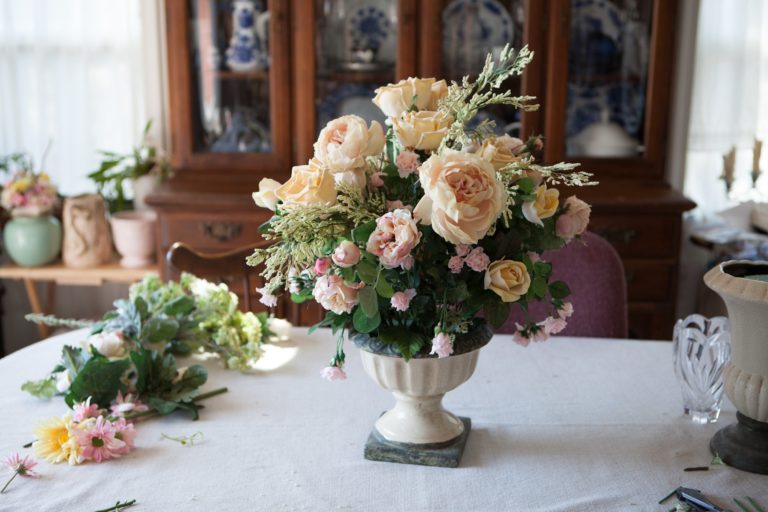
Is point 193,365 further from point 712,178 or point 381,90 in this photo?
point 712,178

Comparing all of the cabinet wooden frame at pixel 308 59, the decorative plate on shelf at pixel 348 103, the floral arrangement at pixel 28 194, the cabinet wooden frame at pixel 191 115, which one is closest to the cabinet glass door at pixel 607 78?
the cabinet wooden frame at pixel 308 59

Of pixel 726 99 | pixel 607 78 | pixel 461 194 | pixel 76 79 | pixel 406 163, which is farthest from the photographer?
pixel 76 79

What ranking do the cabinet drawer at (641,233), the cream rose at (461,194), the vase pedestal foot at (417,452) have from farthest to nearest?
the cabinet drawer at (641,233), the vase pedestal foot at (417,452), the cream rose at (461,194)

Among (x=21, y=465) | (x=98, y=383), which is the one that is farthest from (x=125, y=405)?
(x=21, y=465)

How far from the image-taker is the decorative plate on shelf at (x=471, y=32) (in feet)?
9.10

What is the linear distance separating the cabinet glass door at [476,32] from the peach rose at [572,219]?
1650 millimetres

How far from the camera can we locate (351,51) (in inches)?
111

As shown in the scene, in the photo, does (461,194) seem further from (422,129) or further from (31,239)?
(31,239)

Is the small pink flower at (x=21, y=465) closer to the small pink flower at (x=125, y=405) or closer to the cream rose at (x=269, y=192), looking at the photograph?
the small pink flower at (x=125, y=405)

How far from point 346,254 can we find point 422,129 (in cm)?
20

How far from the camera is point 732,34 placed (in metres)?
2.98

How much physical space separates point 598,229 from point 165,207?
1.40 meters

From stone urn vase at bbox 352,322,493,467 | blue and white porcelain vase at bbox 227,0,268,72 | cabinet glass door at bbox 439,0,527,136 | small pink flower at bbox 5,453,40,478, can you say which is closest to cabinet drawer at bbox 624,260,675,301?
cabinet glass door at bbox 439,0,527,136

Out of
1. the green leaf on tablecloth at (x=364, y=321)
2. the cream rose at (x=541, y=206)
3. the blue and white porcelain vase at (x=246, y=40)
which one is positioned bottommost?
the green leaf on tablecloth at (x=364, y=321)
